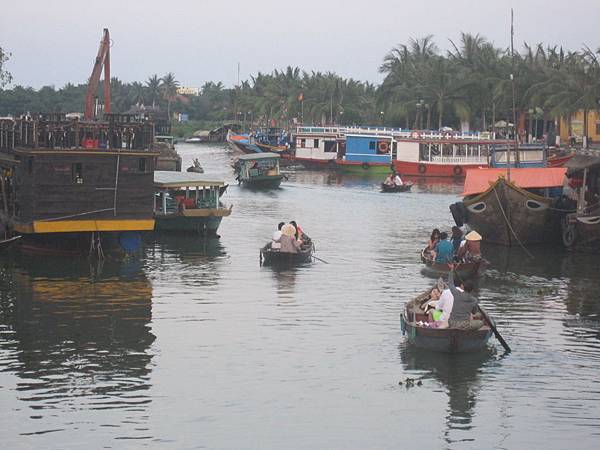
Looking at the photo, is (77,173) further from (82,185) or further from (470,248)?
(470,248)

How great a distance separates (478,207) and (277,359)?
19.3 metres

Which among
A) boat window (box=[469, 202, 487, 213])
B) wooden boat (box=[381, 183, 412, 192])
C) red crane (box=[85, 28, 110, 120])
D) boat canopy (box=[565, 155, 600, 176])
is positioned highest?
red crane (box=[85, 28, 110, 120])

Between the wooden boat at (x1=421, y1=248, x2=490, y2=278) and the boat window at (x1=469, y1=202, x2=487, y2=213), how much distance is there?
7.75 metres

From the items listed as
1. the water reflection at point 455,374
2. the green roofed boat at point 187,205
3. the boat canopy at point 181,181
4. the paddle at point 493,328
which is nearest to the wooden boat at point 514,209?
the green roofed boat at point 187,205

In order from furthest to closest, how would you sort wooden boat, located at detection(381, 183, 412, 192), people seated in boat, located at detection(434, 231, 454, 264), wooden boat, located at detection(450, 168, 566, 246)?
wooden boat, located at detection(381, 183, 412, 192), wooden boat, located at detection(450, 168, 566, 246), people seated in boat, located at detection(434, 231, 454, 264)

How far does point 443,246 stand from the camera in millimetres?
30734

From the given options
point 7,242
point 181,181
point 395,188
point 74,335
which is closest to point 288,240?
point 181,181

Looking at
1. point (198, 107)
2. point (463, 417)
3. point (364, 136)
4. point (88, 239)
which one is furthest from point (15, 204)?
point (198, 107)

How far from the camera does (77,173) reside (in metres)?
32.8

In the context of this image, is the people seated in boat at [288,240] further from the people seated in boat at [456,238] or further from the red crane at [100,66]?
the red crane at [100,66]

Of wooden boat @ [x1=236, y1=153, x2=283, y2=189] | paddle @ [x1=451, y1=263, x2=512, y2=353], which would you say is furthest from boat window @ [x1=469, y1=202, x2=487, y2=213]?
wooden boat @ [x1=236, y1=153, x2=283, y2=189]

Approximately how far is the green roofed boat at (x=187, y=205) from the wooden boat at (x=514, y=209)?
888 cm

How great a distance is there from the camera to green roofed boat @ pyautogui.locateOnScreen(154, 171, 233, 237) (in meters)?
40.0

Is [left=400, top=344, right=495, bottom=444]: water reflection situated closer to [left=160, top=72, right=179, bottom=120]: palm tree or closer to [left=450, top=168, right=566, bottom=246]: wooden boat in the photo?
[left=450, top=168, right=566, bottom=246]: wooden boat
